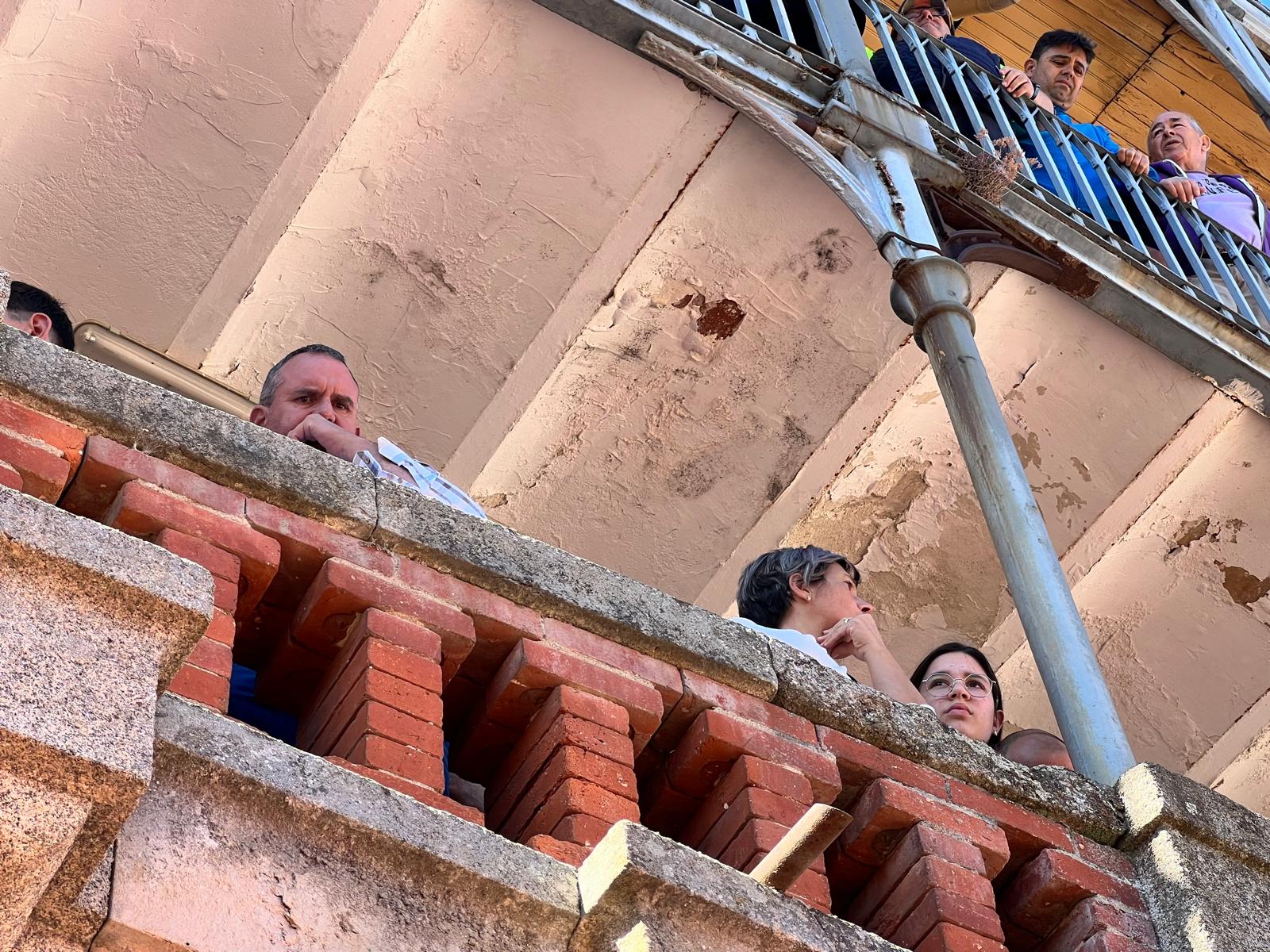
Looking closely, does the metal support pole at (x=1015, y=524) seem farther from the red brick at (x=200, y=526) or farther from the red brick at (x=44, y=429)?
the red brick at (x=44, y=429)

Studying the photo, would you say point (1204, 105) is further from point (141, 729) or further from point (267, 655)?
point (141, 729)

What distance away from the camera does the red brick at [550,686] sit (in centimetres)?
304

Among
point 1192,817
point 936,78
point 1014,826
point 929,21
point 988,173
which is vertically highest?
point 929,21

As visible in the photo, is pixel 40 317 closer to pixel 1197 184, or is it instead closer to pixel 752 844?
pixel 752 844

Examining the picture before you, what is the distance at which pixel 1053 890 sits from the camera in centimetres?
325

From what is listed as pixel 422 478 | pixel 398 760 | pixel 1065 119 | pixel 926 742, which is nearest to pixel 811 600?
pixel 422 478

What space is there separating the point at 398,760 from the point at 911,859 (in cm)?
94

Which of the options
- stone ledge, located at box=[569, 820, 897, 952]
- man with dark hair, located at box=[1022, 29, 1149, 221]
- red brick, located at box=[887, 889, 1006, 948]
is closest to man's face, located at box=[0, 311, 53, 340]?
stone ledge, located at box=[569, 820, 897, 952]

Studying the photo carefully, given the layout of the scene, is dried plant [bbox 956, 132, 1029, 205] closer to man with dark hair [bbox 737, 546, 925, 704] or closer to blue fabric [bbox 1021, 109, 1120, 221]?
blue fabric [bbox 1021, 109, 1120, 221]

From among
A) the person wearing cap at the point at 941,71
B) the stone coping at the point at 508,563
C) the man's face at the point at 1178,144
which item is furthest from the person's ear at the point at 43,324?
the man's face at the point at 1178,144

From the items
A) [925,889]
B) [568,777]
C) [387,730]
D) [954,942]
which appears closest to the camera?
[387,730]

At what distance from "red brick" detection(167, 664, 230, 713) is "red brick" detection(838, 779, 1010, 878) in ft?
3.69

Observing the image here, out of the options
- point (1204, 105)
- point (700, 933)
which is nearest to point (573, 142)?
point (700, 933)

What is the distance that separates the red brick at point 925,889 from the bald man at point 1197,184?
4352 mm
